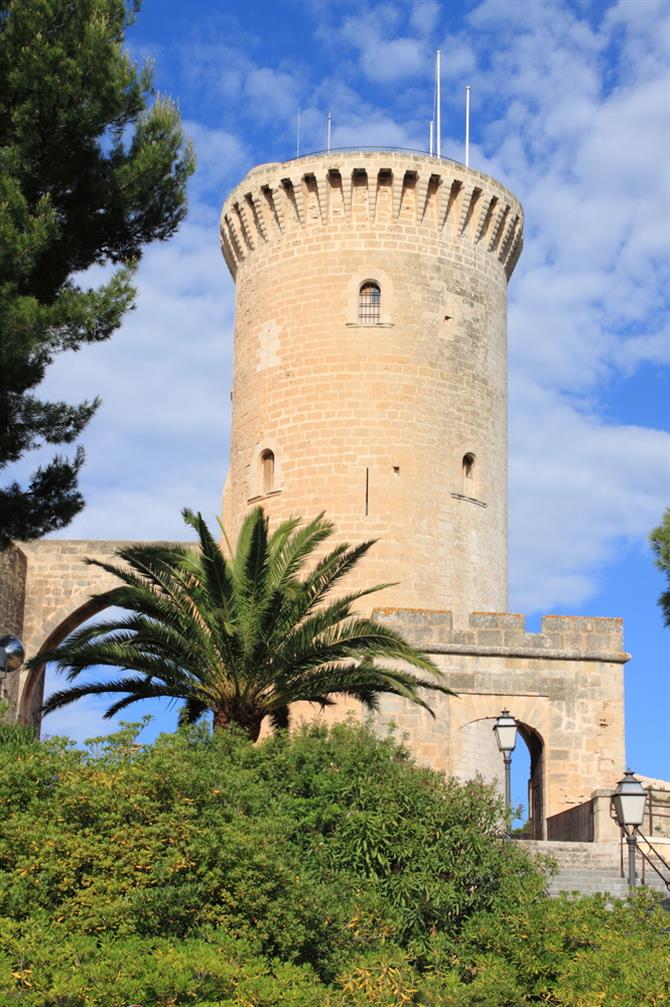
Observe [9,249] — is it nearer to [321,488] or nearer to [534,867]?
[534,867]

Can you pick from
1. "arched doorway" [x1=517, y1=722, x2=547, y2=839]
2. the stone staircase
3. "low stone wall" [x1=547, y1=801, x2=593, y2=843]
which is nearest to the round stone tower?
"arched doorway" [x1=517, y1=722, x2=547, y2=839]

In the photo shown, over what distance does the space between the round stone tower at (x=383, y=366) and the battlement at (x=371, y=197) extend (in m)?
0.03

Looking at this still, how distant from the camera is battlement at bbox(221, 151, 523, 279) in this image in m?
25.2

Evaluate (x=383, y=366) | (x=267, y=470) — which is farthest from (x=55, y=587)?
(x=383, y=366)

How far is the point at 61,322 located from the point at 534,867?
6400mm

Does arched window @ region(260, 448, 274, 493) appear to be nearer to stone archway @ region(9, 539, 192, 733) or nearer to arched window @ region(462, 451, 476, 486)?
stone archway @ region(9, 539, 192, 733)

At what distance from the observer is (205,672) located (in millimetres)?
17062

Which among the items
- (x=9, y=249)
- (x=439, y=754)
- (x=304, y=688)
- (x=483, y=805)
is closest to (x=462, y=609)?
(x=439, y=754)

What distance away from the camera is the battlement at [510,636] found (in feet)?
65.1

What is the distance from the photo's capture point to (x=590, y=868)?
666 inches

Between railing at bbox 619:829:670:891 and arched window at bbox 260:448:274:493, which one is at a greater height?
arched window at bbox 260:448:274:493

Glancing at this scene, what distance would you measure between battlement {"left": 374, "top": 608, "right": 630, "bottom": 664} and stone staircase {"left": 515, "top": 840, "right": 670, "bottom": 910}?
316 cm

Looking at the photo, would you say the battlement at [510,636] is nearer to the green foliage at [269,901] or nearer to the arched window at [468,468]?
the arched window at [468,468]

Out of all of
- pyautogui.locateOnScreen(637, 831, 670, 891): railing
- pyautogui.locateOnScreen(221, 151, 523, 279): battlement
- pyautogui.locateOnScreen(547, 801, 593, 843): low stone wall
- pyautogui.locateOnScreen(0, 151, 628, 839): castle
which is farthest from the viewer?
pyautogui.locateOnScreen(221, 151, 523, 279): battlement
